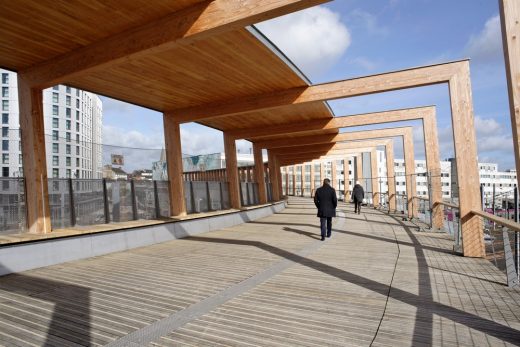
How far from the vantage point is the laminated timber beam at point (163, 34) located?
16.6 feet

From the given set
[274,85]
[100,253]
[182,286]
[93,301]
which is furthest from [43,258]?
[274,85]

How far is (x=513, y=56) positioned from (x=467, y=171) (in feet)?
14.3

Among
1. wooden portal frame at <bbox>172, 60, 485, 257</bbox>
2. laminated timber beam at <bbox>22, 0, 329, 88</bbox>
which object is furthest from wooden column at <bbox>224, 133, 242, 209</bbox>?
laminated timber beam at <bbox>22, 0, 329, 88</bbox>

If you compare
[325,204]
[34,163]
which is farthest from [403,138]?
[34,163]

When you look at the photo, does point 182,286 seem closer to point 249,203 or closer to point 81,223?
point 81,223

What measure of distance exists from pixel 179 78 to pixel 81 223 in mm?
4528

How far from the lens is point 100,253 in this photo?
26.5 ft

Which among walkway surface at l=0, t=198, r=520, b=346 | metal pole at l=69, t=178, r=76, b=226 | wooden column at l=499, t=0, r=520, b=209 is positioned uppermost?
wooden column at l=499, t=0, r=520, b=209

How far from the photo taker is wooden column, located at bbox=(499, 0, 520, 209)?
132 inches

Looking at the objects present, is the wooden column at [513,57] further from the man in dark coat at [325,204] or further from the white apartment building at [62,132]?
the white apartment building at [62,132]

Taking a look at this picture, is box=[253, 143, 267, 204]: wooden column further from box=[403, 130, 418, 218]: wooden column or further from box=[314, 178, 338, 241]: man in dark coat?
box=[314, 178, 338, 241]: man in dark coat

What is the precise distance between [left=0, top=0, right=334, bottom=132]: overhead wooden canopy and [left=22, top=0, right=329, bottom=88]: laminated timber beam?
0.06 ft

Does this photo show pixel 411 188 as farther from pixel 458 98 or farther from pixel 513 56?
pixel 513 56

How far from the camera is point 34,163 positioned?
776 cm
